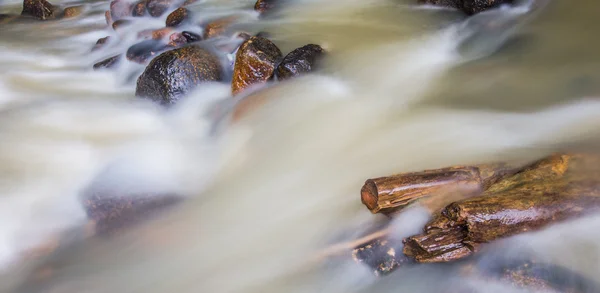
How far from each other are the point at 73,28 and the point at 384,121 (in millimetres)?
7493

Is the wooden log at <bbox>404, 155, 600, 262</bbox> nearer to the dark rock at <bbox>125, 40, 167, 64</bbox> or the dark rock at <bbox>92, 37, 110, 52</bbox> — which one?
the dark rock at <bbox>125, 40, 167, 64</bbox>

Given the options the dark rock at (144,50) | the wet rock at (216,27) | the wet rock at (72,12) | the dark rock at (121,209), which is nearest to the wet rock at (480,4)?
the wet rock at (216,27)

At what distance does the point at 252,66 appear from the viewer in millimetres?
5242

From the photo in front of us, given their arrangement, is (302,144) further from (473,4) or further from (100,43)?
(100,43)

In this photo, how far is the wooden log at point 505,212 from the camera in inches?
91.1

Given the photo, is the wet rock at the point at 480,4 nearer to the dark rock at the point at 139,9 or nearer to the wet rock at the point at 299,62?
the wet rock at the point at 299,62

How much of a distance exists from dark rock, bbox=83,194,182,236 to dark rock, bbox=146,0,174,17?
5443 millimetres

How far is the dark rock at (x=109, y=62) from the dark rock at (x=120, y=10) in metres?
2.18

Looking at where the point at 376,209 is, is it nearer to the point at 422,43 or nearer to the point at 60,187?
the point at 60,187

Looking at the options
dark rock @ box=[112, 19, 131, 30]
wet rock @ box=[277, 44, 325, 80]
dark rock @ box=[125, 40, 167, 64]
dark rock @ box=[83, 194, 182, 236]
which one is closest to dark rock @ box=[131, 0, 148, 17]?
dark rock @ box=[112, 19, 131, 30]

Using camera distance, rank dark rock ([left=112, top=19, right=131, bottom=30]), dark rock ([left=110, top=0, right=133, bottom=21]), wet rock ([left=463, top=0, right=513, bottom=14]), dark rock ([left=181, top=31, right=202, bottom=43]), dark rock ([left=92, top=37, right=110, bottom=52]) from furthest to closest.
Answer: dark rock ([left=110, top=0, right=133, bottom=21]), dark rock ([left=112, top=19, right=131, bottom=30]), dark rock ([left=92, top=37, right=110, bottom=52]), dark rock ([left=181, top=31, right=202, bottom=43]), wet rock ([left=463, top=0, right=513, bottom=14])

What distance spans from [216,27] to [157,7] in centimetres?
206

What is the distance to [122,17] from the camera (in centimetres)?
863

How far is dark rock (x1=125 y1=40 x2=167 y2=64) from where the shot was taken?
6.64 meters
